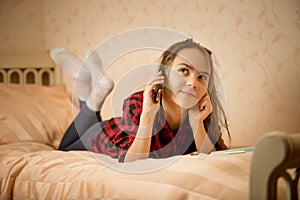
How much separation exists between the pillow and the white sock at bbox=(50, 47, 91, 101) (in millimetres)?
189

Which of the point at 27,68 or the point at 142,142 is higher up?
the point at 27,68

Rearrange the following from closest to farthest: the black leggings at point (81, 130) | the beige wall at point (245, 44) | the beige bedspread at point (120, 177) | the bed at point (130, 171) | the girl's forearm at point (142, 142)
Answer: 1. the bed at point (130, 171)
2. the beige bedspread at point (120, 177)
3. the girl's forearm at point (142, 142)
4. the beige wall at point (245, 44)
5. the black leggings at point (81, 130)

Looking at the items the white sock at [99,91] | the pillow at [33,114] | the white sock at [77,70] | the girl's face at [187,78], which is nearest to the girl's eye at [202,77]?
the girl's face at [187,78]

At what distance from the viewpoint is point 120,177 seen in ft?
3.70

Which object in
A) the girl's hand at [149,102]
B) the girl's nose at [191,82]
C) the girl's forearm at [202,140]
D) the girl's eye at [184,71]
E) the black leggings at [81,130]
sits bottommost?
the black leggings at [81,130]

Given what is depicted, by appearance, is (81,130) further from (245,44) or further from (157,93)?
(245,44)

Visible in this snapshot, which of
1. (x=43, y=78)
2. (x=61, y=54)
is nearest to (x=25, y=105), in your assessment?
(x=61, y=54)

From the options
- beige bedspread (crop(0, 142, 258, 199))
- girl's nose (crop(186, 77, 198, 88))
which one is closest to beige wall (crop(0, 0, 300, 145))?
girl's nose (crop(186, 77, 198, 88))

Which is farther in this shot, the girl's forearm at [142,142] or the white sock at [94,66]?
the white sock at [94,66]

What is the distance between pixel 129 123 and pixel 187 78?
0.25 m

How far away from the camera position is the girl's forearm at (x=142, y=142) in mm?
1248

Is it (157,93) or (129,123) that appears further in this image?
(129,123)

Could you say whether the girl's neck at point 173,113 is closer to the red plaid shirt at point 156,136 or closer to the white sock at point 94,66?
the red plaid shirt at point 156,136

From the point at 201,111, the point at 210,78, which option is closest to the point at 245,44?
the point at 210,78
